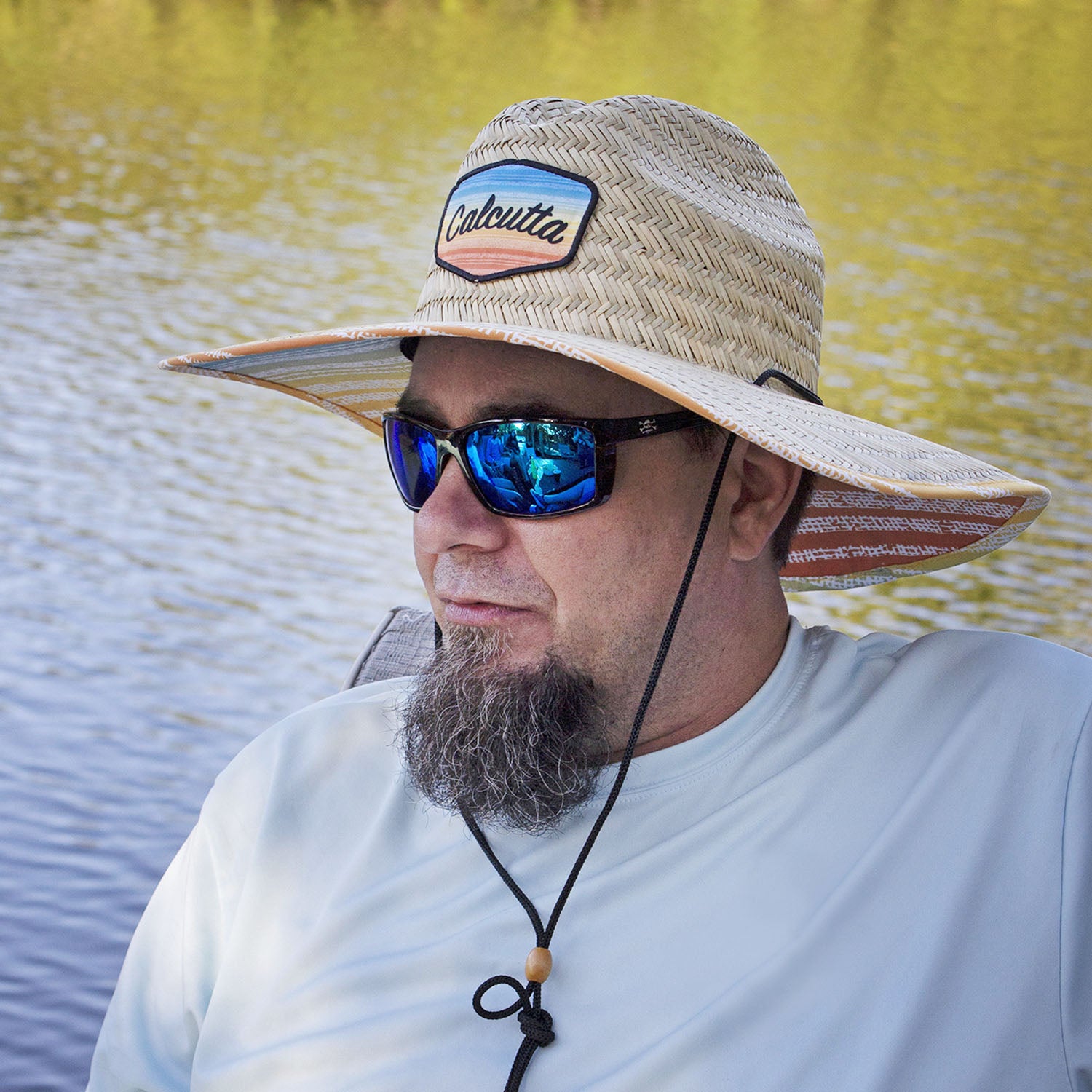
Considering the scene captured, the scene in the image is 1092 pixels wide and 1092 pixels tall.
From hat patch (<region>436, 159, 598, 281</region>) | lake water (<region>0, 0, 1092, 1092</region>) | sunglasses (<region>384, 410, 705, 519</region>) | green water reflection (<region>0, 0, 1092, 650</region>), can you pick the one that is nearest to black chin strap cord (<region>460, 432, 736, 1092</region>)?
sunglasses (<region>384, 410, 705, 519</region>)

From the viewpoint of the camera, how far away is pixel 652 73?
1759 cm

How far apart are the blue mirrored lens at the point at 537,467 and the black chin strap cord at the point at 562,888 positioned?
0.48ft

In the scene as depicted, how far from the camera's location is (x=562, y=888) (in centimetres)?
146

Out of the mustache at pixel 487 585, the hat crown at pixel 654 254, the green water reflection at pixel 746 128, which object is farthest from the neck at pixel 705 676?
the green water reflection at pixel 746 128

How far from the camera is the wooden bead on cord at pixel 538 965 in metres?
1.38

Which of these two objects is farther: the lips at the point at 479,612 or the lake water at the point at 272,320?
the lake water at the point at 272,320

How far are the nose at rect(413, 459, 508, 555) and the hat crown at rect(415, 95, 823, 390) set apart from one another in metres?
0.17

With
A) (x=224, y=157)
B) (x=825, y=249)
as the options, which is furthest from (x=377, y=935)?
(x=224, y=157)

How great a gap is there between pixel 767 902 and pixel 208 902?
0.64 metres

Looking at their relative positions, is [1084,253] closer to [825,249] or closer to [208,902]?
[825,249]

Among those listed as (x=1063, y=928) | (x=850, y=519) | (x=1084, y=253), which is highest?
(x=850, y=519)

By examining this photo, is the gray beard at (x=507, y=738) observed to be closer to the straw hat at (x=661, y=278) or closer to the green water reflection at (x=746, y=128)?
the straw hat at (x=661, y=278)

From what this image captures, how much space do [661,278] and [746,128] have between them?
545 inches

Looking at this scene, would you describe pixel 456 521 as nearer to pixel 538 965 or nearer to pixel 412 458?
pixel 412 458
